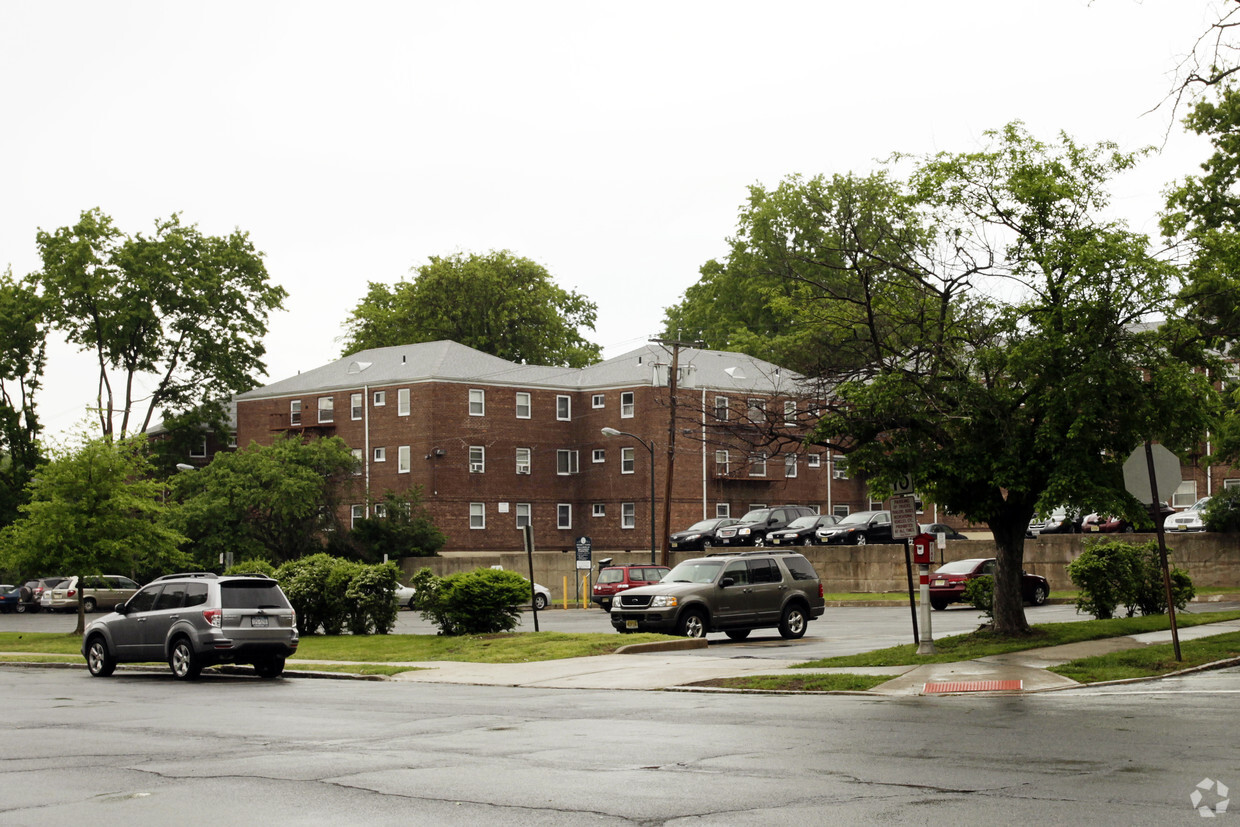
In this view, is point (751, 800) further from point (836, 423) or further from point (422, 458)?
point (422, 458)

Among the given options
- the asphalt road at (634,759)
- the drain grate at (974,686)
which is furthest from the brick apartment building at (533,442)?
the asphalt road at (634,759)

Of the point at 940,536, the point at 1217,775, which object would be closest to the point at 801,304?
the point at 1217,775

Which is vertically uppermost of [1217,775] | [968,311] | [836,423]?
[968,311]

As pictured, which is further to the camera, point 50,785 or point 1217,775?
point 50,785

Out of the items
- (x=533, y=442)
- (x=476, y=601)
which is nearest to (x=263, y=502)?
(x=533, y=442)

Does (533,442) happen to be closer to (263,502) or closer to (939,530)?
(263,502)

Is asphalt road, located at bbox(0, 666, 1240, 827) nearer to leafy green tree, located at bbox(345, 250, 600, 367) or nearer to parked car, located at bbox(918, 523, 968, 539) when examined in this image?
parked car, located at bbox(918, 523, 968, 539)

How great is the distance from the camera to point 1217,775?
945 centimetres

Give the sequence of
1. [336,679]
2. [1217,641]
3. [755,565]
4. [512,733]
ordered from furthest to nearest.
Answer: [755,565] → [336,679] → [1217,641] → [512,733]

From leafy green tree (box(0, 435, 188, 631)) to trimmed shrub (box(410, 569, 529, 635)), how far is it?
1092cm

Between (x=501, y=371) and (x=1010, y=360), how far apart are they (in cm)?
5524

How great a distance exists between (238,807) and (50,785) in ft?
6.95

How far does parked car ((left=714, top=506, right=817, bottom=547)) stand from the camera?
186ft

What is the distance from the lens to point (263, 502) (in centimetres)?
6544
